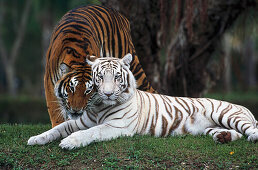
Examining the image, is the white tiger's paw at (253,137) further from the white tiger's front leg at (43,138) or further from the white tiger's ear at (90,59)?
the white tiger's front leg at (43,138)

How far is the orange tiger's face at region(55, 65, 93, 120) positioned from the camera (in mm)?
4484

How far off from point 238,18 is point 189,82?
196 cm

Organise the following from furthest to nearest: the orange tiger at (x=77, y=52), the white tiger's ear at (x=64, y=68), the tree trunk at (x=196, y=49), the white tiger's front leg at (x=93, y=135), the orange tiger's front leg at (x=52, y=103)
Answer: the tree trunk at (x=196, y=49) → the orange tiger's front leg at (x=52, y=103) → the white tiger's ear at (x=64, y=68) → the orange tiger at (x=77, y=52) → the white tiger's front leg at (x=93, y=135)

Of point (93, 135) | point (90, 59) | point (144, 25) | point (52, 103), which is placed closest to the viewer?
point (93, 135)

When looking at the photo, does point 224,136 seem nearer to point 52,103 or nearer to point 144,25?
point 52,103

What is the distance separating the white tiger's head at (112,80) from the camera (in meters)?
4.64

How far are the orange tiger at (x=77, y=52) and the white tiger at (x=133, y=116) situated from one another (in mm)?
219

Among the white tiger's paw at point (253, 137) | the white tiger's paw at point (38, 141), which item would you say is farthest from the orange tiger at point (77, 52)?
the white tiger's paw at point (253, 137)

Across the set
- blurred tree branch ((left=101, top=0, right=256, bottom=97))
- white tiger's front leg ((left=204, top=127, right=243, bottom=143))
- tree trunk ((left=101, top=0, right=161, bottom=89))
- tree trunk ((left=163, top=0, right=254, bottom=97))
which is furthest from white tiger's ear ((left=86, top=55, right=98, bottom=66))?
tree trunk ((left=163, top=0, right=254, bottom=97))

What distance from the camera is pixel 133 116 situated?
16.3ft

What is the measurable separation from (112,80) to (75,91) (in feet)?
1.60

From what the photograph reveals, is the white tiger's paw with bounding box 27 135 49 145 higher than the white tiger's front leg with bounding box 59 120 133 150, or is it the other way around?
the white tiger's front leg with bounding box 59 120 133 150

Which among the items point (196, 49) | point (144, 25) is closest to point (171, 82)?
point (196, 49)

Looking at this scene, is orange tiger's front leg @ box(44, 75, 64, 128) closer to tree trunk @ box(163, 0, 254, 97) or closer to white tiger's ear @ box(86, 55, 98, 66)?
white tiger's ear @ box(86, 55, 98, 66)
